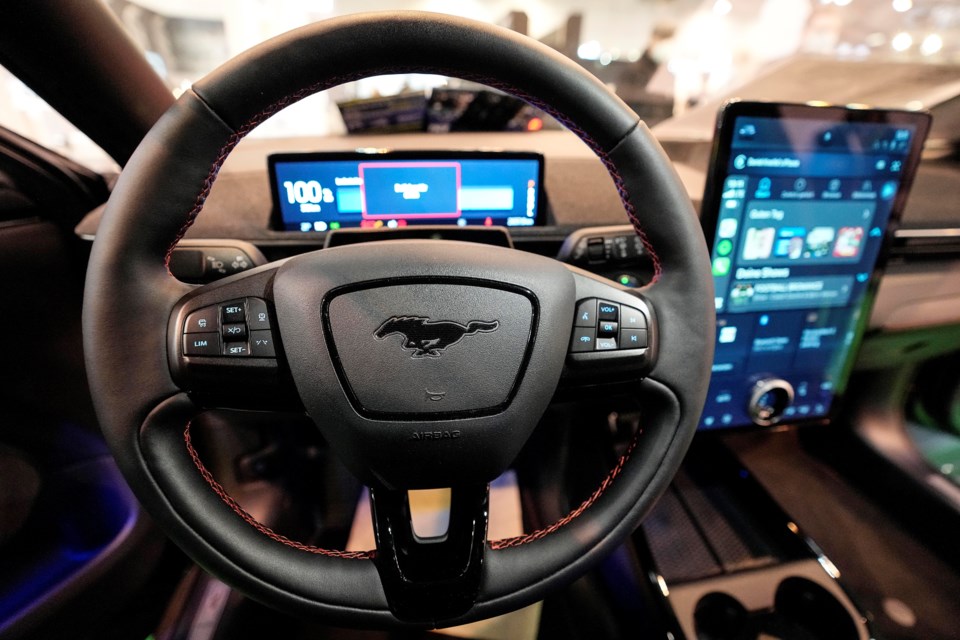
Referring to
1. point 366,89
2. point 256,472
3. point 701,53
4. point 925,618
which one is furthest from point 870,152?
point 701,53

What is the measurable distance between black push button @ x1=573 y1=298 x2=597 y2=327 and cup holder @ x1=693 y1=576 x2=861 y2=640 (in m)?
0.55

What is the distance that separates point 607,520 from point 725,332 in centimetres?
55

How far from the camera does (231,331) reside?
447mm

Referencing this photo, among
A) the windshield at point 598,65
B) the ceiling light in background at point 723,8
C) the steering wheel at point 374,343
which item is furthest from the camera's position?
the ceiling light in background at point 723,8

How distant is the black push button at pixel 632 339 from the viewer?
0.49 metres

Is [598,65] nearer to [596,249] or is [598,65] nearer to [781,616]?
[596,249]

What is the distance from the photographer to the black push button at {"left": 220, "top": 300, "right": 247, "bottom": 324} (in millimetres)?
451

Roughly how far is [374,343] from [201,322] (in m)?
0.15

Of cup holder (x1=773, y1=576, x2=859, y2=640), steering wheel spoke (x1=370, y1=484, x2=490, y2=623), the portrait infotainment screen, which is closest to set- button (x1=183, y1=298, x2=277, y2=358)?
steering wheel spoke (x1=370, y1=484, x2=490, y2=623)

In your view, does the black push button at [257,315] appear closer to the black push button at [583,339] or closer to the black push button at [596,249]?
the black push button at [583,339]

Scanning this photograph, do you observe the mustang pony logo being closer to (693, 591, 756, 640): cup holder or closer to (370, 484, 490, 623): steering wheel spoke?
(370, 484, 490, 623): steering wheel spoke

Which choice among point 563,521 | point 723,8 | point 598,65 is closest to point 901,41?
point 723,8

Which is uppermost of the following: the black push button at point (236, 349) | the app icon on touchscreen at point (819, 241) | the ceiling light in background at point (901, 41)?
the ceiling light in background at point (901, 41)

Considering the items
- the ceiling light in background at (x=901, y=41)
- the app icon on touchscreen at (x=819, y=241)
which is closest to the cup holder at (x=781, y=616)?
the app icon on touchscreen at (x=819, y=241)
